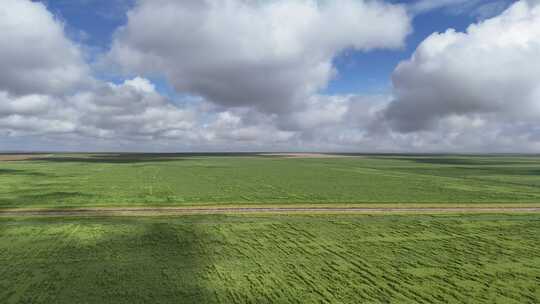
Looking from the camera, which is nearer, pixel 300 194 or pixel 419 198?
pixel 419 198

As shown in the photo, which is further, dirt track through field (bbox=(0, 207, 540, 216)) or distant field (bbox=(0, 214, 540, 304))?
dirt track through field (bbox=(0, 207, 540, 216))

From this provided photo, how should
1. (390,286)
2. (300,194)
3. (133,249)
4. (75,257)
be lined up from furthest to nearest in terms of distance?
(300,194) < (133,249) < (75,257) < (390,286)

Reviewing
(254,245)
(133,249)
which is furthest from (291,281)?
(133,249)

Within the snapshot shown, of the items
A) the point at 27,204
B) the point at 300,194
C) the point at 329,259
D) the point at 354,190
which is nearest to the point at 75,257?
the point at 329,259

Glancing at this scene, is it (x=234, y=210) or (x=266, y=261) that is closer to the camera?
(x=266, y=261)

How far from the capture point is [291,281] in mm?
16031

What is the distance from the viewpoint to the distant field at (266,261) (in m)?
14.6

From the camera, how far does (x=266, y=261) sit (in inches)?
744

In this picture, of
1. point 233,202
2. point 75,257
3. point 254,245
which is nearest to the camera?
point 75,257

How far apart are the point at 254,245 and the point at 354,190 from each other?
33.6m

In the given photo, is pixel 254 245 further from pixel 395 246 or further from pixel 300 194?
pixel 300 194

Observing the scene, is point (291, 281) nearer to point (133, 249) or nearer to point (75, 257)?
point (133, 249)

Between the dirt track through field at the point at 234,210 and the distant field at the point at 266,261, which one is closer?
the distant field at the point at 266,261

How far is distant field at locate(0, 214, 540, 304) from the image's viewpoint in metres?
14.6
